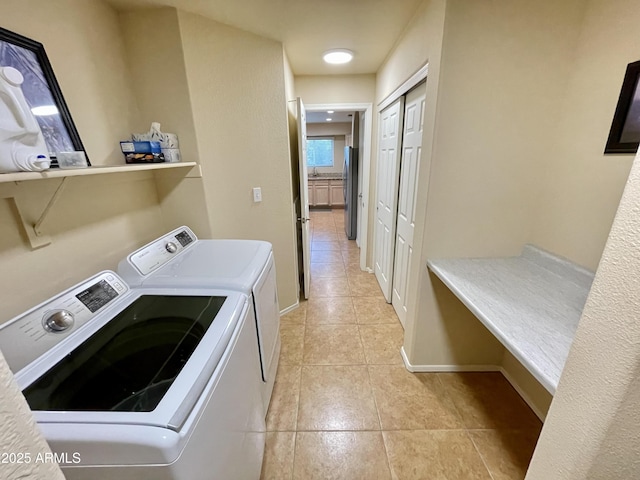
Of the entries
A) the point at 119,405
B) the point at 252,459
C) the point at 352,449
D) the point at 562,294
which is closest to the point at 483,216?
the point at 562,294

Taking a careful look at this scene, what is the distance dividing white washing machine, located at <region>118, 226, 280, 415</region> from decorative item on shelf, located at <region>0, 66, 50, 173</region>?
0.60m

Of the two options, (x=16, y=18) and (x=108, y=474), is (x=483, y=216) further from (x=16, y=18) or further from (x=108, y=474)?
(x=16, y=18)

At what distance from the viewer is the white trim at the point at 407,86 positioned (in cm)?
155

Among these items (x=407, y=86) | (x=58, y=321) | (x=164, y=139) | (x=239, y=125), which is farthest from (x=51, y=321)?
Result: (x=407, y=86)

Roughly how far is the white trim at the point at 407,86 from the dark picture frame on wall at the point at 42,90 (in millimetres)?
1808

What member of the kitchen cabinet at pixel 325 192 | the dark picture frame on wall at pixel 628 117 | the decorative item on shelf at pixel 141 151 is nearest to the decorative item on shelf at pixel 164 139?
the decorative item on shelf at pixel 141 151

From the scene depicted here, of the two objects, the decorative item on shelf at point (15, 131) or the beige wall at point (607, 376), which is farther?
the decorative item on shelf at point (15, 131)

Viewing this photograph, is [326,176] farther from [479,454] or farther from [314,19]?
[479,454]

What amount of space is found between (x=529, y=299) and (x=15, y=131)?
6.43ft

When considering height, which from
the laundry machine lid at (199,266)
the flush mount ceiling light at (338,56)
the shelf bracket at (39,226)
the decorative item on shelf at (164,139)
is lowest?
the laundry machine lid at (199,266)

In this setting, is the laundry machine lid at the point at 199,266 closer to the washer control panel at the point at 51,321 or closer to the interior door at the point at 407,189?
the washer control panel at the point at 51,321

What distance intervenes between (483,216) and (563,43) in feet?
2.94

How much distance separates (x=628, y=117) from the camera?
1.08 meters

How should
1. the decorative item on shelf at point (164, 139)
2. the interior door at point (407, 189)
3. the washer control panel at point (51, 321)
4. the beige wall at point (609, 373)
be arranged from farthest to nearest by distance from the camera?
the interior door at point (407, 189) → the decorative item on shelf at point (164, 139) → the washer control panel at point (51, 321) → the beige wall at point (609, 373)
